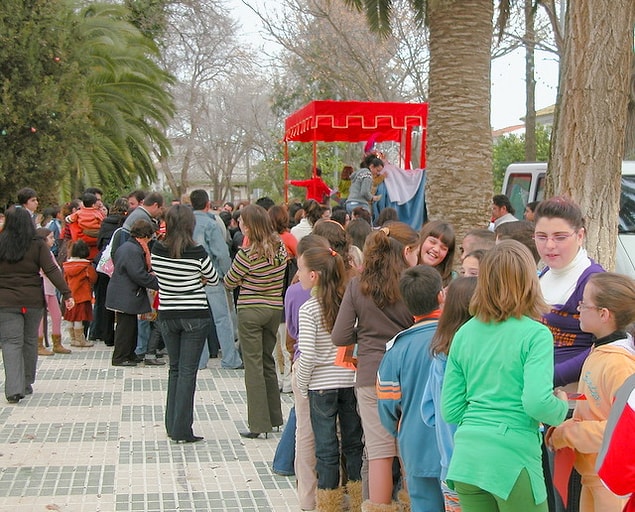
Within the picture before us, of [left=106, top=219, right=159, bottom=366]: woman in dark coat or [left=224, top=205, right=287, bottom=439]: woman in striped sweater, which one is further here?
[left=106, top=219, right=159, bottom=366]: woman in dark coat

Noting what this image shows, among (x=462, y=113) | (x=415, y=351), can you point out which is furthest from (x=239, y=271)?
(x=462, y=113)

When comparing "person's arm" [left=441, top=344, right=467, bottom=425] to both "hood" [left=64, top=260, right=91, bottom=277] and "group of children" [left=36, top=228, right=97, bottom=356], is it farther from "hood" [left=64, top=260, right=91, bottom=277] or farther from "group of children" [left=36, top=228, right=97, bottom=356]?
"hood" [left=64, top=260, right=91, bottom=277]

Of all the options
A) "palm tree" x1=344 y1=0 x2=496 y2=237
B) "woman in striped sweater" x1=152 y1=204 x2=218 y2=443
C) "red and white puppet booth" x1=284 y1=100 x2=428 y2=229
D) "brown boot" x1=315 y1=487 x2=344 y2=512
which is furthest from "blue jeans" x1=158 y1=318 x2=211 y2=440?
"red and white puppet booth" x1=284 y1=100 x2=428 y2=229

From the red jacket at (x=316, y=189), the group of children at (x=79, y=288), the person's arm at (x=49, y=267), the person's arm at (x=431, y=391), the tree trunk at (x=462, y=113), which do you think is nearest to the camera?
the person's arm at (x=431, y=391)

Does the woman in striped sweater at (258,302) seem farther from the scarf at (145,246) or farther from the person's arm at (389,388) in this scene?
the scarf at (145,246)

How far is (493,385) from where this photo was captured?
3469mm

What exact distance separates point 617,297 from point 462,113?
614 centimetres

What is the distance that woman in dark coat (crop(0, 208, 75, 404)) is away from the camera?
27.2 feet

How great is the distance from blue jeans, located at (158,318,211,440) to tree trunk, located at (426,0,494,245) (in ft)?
11.9

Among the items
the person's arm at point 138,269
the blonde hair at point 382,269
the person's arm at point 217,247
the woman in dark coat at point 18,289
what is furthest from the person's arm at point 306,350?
the person's arm at point 138,269

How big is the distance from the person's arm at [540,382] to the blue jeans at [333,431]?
2072mm

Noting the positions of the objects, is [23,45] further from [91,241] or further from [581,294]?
[581,294]

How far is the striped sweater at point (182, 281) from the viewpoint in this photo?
698cm

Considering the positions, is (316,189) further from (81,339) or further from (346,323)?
(346,323)
